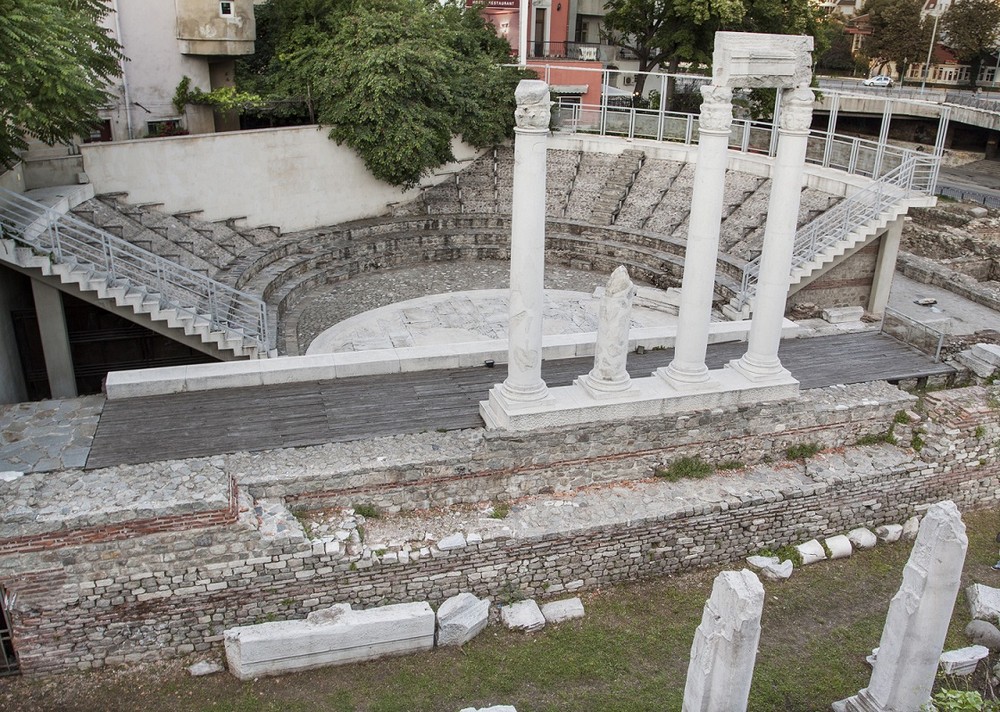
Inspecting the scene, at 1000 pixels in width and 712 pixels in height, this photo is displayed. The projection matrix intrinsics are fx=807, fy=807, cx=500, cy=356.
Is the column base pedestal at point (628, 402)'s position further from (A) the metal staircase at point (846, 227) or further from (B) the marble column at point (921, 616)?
(A) the metal staircase at point (846, 227)

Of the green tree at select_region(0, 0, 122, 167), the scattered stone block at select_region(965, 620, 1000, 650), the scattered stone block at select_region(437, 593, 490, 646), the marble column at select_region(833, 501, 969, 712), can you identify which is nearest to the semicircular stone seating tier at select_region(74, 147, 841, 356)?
the green tree at select_region(0, 0, 122, 167)

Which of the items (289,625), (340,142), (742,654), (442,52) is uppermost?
(442,52)

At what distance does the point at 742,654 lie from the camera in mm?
6789

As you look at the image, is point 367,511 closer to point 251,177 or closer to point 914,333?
point 914,333

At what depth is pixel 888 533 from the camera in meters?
11.0

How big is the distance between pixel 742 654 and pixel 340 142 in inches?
690

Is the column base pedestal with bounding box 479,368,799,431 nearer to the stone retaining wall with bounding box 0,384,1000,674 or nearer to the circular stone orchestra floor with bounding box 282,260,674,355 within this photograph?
the stone retaining wall with bounding box 0,384,1000,674

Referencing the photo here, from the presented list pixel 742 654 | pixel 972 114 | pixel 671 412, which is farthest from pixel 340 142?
pixel 972 114

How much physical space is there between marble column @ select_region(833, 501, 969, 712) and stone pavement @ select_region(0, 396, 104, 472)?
8744 millimetres

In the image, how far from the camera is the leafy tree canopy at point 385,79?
2012cm

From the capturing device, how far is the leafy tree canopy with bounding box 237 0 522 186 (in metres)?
20.1

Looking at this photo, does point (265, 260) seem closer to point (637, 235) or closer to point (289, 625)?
point (637, 235)

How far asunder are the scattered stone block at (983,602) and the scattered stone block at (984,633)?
165 millimetres

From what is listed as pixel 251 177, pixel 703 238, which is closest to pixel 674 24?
pixel 251 177
